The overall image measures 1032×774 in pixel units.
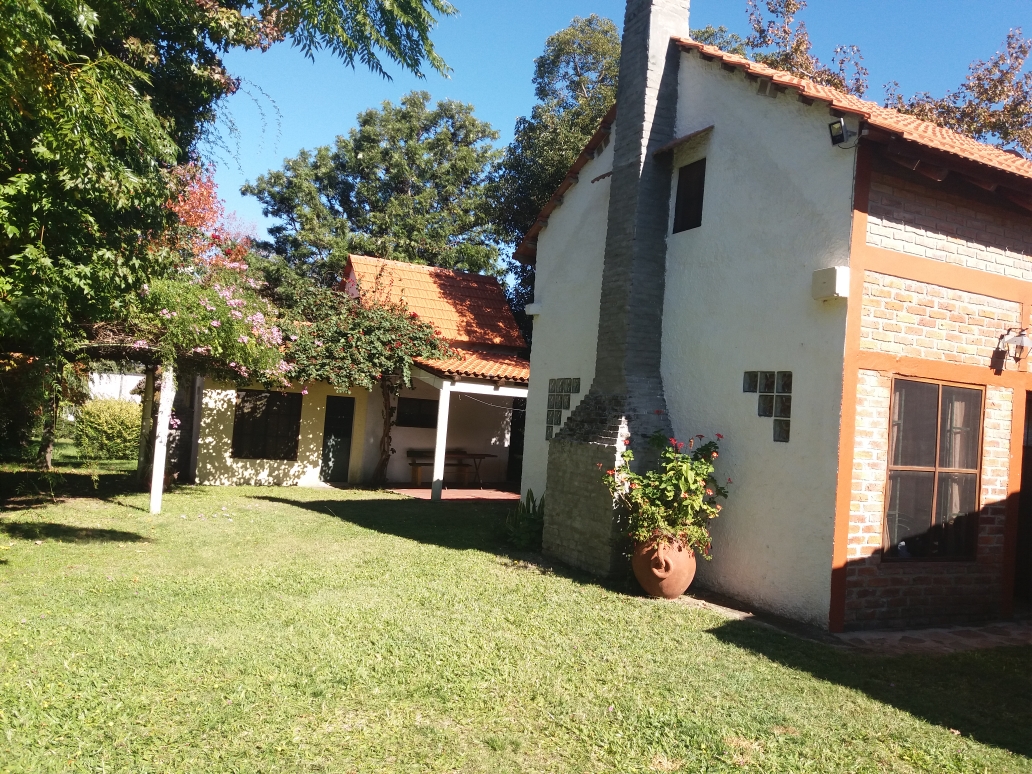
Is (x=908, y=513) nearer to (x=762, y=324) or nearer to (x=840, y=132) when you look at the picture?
(x=762, y=324)

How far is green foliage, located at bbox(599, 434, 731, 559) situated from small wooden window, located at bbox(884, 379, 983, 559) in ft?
5.34

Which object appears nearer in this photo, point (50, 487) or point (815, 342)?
point (815, 342)

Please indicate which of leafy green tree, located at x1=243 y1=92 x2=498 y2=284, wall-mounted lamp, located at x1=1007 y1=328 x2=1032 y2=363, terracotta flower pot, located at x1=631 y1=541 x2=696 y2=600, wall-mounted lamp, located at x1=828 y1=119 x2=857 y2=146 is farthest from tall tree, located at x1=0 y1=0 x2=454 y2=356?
leafy green tree, located at x1=243 y1=92 x2=498 y2=284

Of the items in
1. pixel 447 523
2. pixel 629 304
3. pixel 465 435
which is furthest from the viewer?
pixel 465 435

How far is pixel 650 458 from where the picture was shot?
801 centimetres

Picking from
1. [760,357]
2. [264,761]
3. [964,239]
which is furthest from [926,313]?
[264,761]

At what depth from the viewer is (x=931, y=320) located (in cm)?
705

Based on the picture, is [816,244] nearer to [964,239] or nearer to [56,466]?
[964,239]

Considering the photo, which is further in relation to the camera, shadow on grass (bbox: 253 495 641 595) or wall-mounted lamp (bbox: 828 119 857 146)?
shadow on grass (bbox: 253 495 641 595)


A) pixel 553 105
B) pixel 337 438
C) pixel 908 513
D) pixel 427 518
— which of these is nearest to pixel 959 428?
pixel 908 513

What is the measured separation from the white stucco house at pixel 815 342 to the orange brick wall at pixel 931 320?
0.02 metres

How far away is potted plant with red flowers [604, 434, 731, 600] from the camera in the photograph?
726 centimetres

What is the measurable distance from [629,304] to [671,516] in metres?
2.62

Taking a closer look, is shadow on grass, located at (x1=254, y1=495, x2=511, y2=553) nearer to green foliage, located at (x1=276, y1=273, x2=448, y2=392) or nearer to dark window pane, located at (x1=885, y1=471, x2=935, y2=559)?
green foliage, located at (x1=276, y1=273, x2=448, y2=392)
